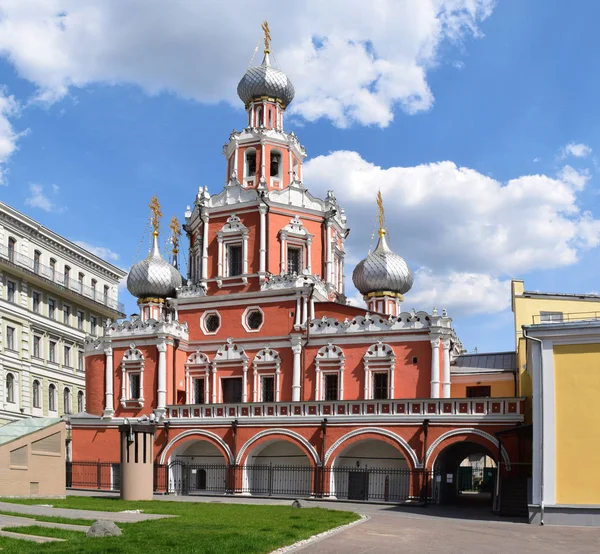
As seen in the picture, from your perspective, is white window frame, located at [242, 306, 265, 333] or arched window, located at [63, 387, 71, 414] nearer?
white window frame, located at [242, 306, 265, 333]

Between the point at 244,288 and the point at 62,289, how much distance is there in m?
13.1

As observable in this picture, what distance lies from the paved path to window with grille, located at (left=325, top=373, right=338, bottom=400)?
15.3m

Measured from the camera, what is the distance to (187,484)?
113 ft

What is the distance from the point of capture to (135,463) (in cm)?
2705

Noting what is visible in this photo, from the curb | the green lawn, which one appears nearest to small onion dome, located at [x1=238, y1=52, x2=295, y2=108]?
the green lawn

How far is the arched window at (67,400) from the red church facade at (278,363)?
840 cm

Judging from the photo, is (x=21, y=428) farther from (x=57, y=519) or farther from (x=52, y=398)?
(x=52, y=398)

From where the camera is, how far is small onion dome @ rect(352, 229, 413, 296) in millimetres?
37938

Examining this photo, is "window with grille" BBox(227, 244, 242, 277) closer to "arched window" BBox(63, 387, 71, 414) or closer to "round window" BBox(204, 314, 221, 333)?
"round window" BBox(204, 314, 221, 333)

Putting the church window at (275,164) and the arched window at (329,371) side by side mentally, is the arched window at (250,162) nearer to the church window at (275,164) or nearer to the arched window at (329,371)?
the church window at (275,164)

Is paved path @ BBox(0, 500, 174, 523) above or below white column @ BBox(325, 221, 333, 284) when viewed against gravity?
below

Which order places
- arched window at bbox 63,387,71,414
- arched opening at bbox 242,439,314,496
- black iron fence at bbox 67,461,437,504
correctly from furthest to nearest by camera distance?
arched window at bbox 63,387,71,414 < arched opening at bbox 242,439,314,496 < black iron fence at bbox 67,461,437,504

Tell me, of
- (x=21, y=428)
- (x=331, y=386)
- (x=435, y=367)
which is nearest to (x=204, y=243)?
(x=331, y=386)

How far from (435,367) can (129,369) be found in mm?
13662
